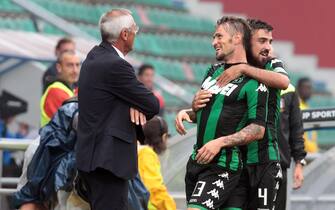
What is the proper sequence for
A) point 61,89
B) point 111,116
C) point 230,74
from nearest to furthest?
1. point 230,74
2. point 111,116
3. point 61,89

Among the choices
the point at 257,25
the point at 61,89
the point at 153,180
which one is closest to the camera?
the point at 257,25

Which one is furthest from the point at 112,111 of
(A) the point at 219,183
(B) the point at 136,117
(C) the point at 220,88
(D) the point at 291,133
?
(D) the point at 291,133

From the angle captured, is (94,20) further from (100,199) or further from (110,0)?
(100,199)

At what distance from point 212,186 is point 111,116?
29.1 inches

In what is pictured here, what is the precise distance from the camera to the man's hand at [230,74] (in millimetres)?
6480

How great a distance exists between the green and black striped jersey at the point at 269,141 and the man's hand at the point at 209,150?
0.31 m

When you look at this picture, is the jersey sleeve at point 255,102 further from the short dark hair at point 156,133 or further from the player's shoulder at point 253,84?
the short dark hair at point 156,133

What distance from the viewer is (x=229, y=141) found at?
253 inches

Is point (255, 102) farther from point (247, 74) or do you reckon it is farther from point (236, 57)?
point (236, 57)

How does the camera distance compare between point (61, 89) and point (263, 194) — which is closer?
point (263, 194)

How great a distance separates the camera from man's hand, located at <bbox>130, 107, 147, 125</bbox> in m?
6.67

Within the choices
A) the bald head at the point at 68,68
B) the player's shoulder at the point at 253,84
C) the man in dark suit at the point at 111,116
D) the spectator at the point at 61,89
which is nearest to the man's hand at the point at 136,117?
the man in dark suit at the point at 111,116

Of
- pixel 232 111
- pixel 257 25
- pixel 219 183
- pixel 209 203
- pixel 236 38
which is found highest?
pixel 257 25

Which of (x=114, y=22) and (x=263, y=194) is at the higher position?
(x=114, y=22)
